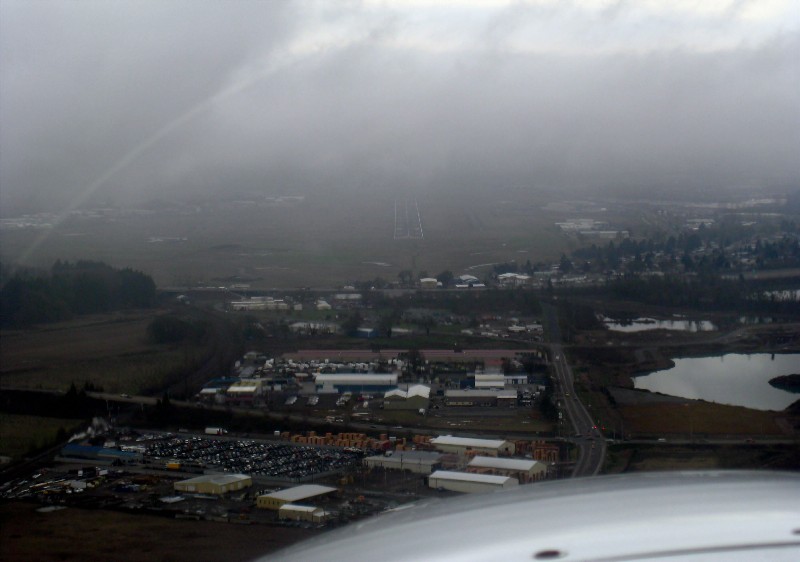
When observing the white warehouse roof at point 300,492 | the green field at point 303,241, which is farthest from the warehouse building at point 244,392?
the green field at point 303,241

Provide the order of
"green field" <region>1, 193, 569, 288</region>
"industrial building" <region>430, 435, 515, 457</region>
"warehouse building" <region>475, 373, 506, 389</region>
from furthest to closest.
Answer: "green field" <region>1, 193, 569, 288</region>, "warehouse building" <region>475, 373, 506, 389</region>, "industrial building" <region>430, 435, 515, 457</region>

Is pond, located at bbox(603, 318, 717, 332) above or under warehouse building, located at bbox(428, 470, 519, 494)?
above

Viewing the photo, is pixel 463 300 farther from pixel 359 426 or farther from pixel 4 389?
pixel 4 389

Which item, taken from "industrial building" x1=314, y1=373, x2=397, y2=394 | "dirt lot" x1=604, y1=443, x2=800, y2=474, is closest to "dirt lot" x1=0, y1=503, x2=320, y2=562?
"dirt lot" x1=604, y1=443, x2=800, y2=474

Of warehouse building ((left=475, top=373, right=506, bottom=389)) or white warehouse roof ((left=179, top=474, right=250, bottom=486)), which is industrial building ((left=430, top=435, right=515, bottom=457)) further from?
warehouse building ((left=475, top=373, right=506, bottom=389))

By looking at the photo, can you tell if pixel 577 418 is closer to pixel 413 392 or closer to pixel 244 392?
pixel 413 392

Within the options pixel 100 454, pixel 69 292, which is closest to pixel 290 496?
pixel 100 454

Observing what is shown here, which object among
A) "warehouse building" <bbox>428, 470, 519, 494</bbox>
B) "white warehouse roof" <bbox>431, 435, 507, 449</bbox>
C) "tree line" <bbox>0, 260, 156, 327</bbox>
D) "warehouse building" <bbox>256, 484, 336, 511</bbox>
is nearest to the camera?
"warehouse building" <bbox>428, 470, 519, 494</bbox>

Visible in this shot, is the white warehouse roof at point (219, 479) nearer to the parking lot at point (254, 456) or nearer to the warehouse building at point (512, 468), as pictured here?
the parking lot at point (254, 456)
